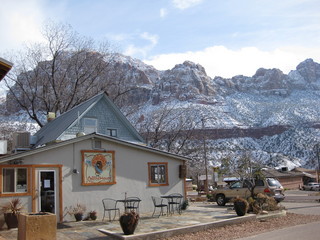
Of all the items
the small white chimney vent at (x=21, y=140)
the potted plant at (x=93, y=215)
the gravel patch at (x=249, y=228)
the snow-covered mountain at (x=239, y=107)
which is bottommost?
the gravel patch at (x=249, y=228)

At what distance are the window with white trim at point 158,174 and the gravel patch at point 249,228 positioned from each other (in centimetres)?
498

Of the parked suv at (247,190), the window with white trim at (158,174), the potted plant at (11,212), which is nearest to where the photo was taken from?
the potted plant at (11,212)

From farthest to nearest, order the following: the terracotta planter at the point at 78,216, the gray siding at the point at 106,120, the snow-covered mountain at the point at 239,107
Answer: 1. the snow-covered mountain at the point at 239,107
2. the gray siding at the point at 106,120
3. the terracotta planter at the point at 78,216

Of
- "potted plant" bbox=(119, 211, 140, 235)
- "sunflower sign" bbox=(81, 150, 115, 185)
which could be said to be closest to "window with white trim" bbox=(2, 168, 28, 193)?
"sunflower sign" bbox=(81, 150, 115, 185)

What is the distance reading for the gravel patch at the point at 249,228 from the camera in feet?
38.7

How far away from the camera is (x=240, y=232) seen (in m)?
12.5

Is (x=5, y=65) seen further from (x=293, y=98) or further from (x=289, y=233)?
(x=293, y=98)

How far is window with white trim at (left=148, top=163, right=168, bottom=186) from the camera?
690 inches

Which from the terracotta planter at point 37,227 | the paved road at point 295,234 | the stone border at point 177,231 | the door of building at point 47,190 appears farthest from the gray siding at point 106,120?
the paved road at point 295,234

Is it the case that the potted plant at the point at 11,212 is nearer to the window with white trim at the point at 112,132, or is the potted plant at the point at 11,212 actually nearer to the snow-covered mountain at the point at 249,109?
the window with white trim at the point at 112,132

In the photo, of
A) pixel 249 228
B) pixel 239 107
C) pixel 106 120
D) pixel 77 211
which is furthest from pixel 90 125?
pixel 239 107

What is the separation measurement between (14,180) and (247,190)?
43.5 ft

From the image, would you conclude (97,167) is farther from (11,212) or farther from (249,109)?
(249,109)

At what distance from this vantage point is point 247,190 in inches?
831
